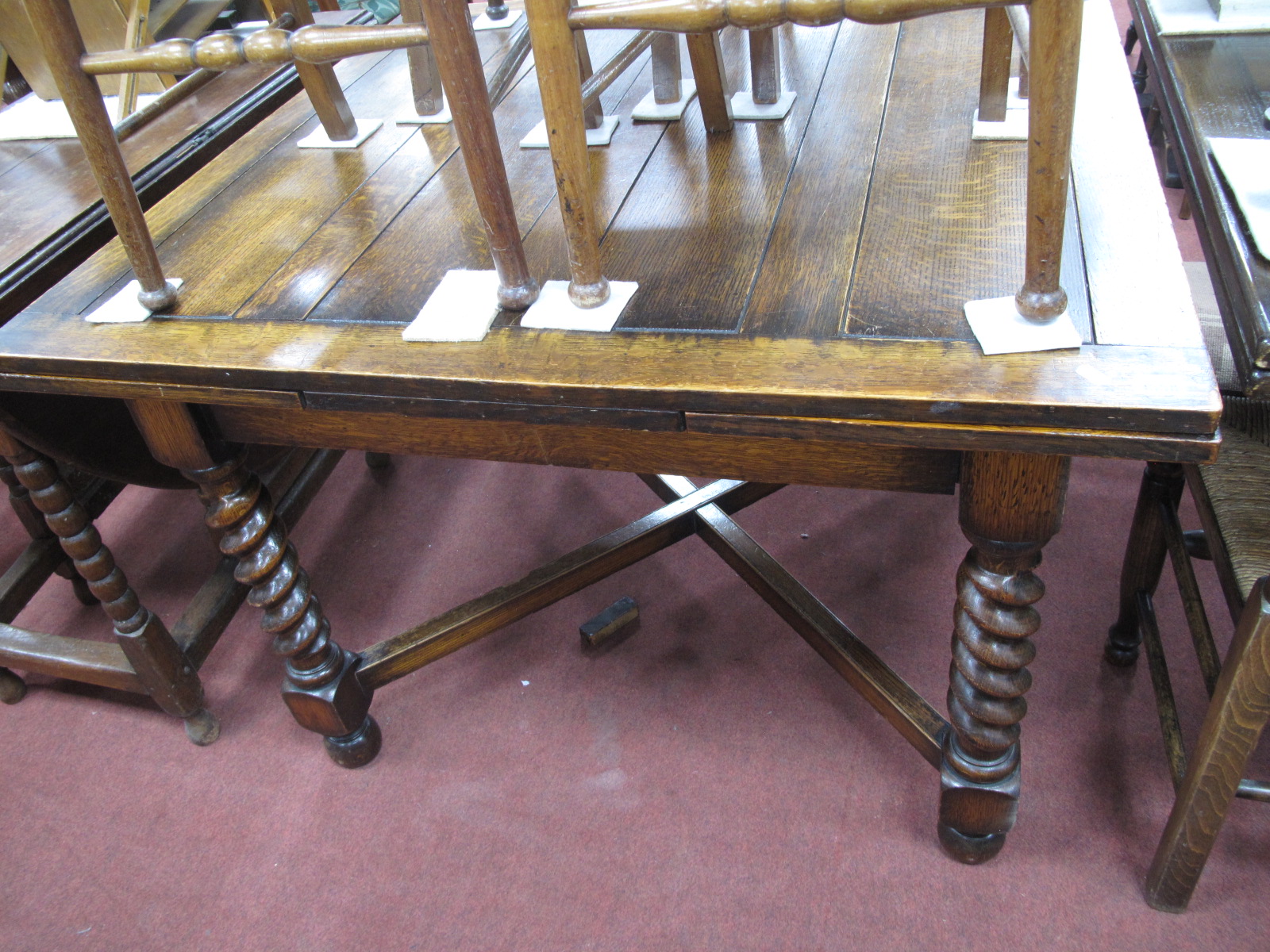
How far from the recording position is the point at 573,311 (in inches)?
39.8

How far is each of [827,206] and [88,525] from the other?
115cm

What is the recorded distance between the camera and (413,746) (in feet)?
4.93

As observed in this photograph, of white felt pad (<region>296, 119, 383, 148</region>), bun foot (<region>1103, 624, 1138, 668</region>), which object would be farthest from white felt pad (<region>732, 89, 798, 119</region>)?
bun foot (<region>1103, 624, 1138, 668</region>)

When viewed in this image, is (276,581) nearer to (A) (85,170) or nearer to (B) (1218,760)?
(A) (85,170)

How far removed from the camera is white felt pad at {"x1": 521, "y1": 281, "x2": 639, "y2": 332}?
99 centimetres

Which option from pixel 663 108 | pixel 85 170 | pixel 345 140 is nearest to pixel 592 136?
pixel 663 108

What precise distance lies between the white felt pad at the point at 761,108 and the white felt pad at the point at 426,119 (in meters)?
0.44

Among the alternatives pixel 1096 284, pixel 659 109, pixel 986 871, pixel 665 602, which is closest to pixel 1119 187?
pixel 1096 284

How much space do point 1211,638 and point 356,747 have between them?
117 cm

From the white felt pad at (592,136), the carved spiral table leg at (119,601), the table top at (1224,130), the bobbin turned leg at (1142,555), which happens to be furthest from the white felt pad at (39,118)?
the bobbin turned leg at (1142,555)

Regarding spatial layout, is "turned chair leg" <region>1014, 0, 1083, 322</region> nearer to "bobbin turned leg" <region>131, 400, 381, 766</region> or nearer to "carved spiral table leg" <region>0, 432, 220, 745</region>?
"bobbin turned leg" <region>131, 400, 381, 766</region>

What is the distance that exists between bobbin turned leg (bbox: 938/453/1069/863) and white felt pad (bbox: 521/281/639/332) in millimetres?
382

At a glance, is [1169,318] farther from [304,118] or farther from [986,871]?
[304,118]

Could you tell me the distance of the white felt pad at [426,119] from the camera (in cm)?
148
